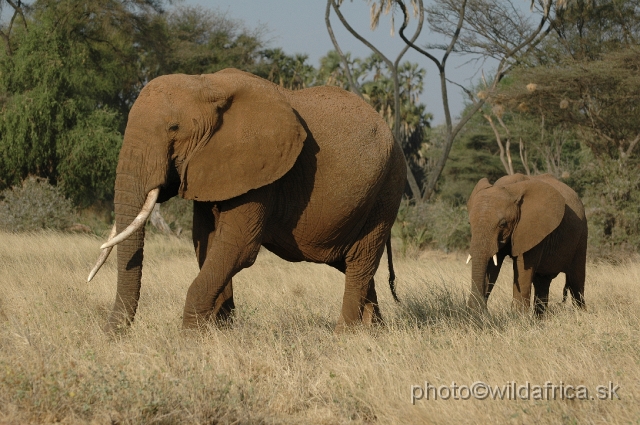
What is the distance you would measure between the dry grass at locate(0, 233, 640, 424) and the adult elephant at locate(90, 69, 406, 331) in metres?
0.54

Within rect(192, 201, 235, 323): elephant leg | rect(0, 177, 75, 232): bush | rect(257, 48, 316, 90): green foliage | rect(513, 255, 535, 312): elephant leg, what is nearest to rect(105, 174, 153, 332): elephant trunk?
rect(192, 201, 235, 323): elephant leg

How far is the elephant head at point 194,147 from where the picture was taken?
19.4 ft

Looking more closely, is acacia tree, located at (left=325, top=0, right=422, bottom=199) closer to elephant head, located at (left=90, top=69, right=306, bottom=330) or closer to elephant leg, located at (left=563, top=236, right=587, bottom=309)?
elephant leg, located at (left=563, top=236, right=587, bottom=309)

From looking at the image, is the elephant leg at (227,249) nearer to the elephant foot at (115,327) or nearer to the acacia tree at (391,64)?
the elephant foot at (115,327)

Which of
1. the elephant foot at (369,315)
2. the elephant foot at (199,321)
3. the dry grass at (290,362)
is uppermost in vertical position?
the elephant foot at (199,321)

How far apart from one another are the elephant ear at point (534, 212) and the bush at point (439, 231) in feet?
27.0

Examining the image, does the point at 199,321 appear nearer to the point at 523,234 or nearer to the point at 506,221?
the point at 506,221

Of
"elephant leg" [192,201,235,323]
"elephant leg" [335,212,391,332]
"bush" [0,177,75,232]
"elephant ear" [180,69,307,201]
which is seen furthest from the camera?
"bush" [0,177,75,232]

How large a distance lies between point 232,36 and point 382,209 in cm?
2745

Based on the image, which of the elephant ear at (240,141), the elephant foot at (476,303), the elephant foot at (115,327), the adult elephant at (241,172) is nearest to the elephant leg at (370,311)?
the adult elephant at (241,172)

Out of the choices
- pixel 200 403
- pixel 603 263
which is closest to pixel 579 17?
pixel 603 263

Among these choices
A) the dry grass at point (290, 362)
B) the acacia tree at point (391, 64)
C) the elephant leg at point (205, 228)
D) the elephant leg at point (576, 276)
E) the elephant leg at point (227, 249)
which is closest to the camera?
the dry grass at point (290, 362)

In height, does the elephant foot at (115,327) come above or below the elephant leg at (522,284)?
above

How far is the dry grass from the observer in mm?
4844
